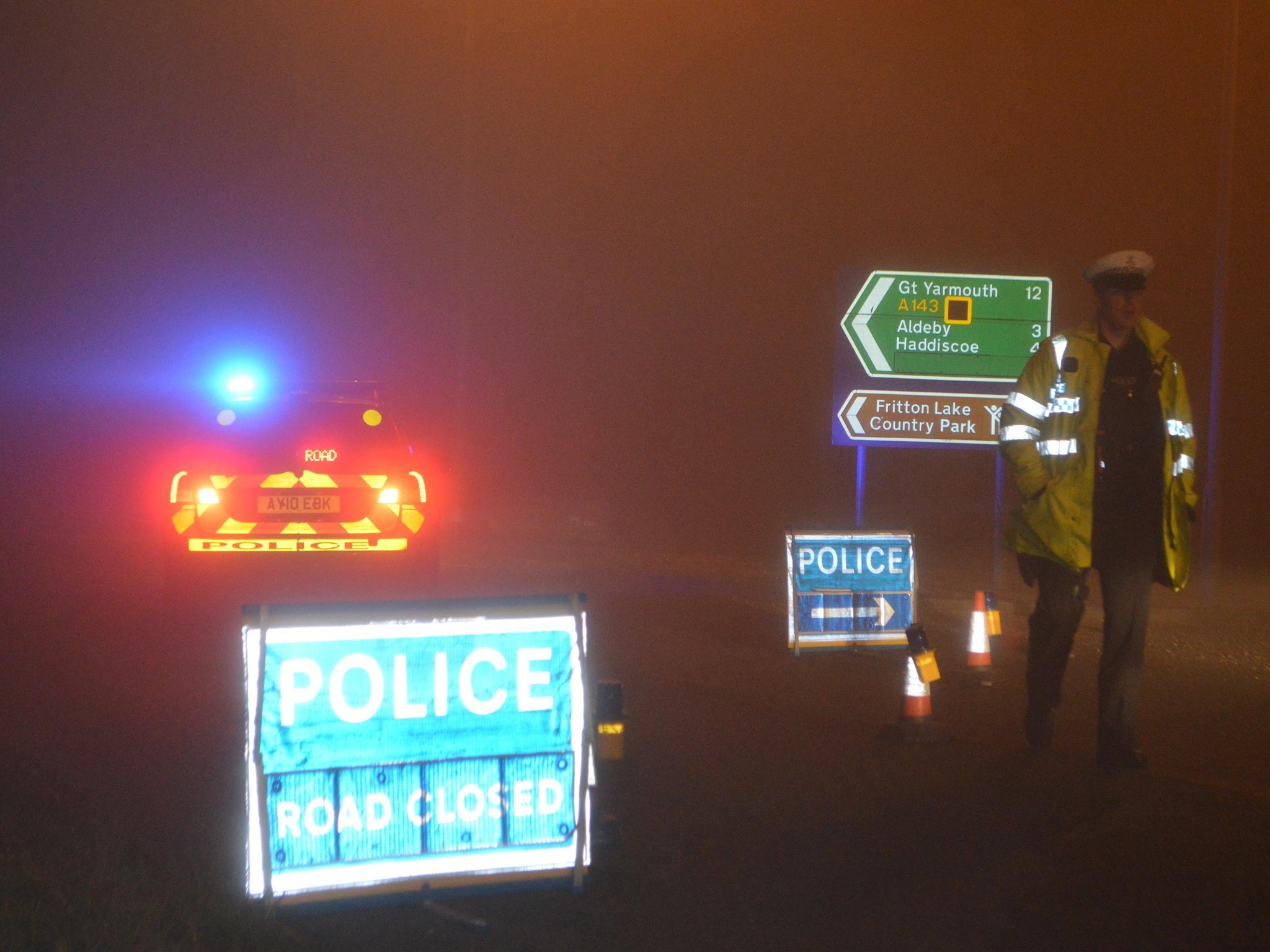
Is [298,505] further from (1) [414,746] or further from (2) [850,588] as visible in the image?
(1) [414,746]

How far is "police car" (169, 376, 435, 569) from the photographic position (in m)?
9.97

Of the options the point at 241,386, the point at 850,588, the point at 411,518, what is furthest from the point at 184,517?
the point at 850,588

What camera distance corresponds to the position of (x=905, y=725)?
6812 mm

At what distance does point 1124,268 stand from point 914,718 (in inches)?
93.3

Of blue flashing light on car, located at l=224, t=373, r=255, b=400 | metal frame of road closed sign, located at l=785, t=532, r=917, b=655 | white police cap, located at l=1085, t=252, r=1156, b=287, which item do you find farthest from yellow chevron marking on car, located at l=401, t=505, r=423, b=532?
white police cap, located at l=1085, t=252, r=1156, b=287

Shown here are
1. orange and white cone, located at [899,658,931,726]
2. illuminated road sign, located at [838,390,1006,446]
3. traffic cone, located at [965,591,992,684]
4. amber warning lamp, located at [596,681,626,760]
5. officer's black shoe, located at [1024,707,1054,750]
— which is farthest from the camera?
illuminated road sign, located at [838,390,1006,446]

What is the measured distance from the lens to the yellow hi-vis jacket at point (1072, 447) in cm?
634

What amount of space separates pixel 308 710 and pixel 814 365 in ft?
136

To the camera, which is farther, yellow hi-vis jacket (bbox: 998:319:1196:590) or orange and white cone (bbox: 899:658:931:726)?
orange and white cone (bbox: 899:658:931:726)

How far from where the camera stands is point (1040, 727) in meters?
6.58

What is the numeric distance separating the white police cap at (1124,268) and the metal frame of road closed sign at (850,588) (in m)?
3.70

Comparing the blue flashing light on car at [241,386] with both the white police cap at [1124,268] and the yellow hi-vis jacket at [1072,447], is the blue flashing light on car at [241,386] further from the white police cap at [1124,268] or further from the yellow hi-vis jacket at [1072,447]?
the white police cap at [1124,268]

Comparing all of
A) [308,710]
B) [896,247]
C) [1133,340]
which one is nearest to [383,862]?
[308,710]

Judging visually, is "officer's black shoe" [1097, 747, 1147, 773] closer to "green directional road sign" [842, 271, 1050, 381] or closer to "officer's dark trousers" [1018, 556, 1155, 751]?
"officer's dark trousers" [1018, 556, 1155, 751]
